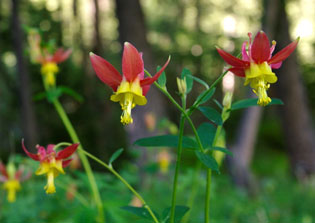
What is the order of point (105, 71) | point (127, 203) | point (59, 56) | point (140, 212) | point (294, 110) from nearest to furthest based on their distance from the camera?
point (105, 71), point (140, 212), point (127, 203), point (59, 56), point (294, 110)

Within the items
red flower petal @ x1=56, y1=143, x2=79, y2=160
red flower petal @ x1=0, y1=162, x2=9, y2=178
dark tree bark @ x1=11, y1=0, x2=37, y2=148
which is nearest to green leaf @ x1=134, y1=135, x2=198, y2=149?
red flower petal @ x1=56, y1=143, x2=79, y2=160

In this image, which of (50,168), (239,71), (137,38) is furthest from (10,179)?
(137,38)

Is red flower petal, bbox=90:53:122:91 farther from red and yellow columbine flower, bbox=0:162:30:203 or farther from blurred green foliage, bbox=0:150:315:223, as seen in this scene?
red and yellow columbine flower, bbox=0:162:30:203

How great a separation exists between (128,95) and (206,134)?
0.81ft

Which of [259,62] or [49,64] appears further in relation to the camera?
[49,64]

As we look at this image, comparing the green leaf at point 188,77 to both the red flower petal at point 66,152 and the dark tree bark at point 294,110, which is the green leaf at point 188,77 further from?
the dark tree bark at point 294,110

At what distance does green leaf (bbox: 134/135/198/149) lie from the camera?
727mm

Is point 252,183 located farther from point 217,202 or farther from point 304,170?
point 304,170

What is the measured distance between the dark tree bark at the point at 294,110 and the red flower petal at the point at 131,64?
4.64 meters

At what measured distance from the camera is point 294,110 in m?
5.19

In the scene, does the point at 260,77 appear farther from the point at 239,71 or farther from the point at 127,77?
the point at 127,77

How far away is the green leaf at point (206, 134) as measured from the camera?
32.6 inches

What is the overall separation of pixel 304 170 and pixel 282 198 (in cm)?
187

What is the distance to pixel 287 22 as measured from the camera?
16.9 feet
